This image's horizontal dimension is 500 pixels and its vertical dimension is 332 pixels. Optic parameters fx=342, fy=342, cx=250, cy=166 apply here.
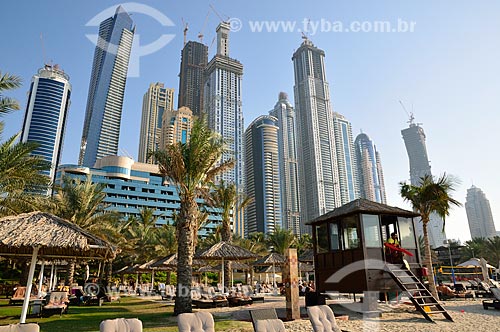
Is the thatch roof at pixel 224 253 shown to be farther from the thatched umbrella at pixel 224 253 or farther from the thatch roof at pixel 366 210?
the thatch roof at pixel 366 210

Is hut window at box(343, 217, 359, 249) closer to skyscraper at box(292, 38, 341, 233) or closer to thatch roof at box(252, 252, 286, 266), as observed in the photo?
thatch roof at box(252, 252, 286, 266)

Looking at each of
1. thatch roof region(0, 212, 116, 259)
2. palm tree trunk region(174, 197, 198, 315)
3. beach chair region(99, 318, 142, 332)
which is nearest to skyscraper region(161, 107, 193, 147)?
palm tree trunk region(174, 197, 198, 315)

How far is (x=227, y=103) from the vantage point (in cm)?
13312

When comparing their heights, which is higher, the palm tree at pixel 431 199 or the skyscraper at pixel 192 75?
the skyscraper at pixel 192 75

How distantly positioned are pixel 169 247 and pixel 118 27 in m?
197

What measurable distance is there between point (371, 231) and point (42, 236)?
1075 cm

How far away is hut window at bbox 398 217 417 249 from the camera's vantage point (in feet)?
44.6

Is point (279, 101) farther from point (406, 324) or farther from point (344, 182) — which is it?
point (406, 324)

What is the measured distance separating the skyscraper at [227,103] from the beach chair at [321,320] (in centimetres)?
11046

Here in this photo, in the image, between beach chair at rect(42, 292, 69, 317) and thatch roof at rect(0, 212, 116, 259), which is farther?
beach chair at rect(42, 292, 69, 317)

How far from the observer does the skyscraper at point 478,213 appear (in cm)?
18274

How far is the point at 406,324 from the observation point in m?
10.0

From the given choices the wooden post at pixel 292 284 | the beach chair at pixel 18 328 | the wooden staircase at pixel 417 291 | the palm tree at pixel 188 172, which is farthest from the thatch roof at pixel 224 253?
the beach chair at pixel 18 328

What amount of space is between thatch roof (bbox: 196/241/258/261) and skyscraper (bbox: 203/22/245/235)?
98832mm
